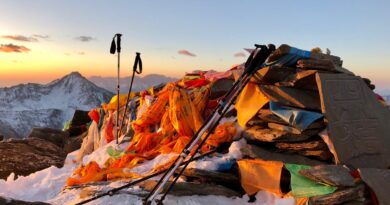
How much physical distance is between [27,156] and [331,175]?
16637 mm

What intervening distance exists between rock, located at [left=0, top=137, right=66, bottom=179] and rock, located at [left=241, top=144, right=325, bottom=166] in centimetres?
1164

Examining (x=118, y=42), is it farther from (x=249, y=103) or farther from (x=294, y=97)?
(x=294, y=97)

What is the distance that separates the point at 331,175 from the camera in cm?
843

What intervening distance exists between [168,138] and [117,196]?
4.36m

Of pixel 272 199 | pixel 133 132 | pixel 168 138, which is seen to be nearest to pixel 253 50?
pixel 272 199

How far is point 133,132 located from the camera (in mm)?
15750

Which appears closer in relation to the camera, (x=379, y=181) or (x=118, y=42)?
(x=379, y=181)

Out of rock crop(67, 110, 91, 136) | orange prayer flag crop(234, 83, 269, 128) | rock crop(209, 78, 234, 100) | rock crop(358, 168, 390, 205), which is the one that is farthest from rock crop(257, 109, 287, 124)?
rock crop(67, 110, 91, 136)

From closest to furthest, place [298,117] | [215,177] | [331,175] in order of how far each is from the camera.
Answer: [331,175]
[215,177]
[298,117]

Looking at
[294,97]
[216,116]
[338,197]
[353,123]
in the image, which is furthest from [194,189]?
[353,123]

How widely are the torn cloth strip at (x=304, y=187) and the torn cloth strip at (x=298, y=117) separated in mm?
1093

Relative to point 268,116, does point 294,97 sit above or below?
above

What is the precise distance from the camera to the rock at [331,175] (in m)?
8.35

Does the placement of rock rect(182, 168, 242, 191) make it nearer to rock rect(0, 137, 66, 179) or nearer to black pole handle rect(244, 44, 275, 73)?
black pole handle rect(244, 44, 275, 73)
